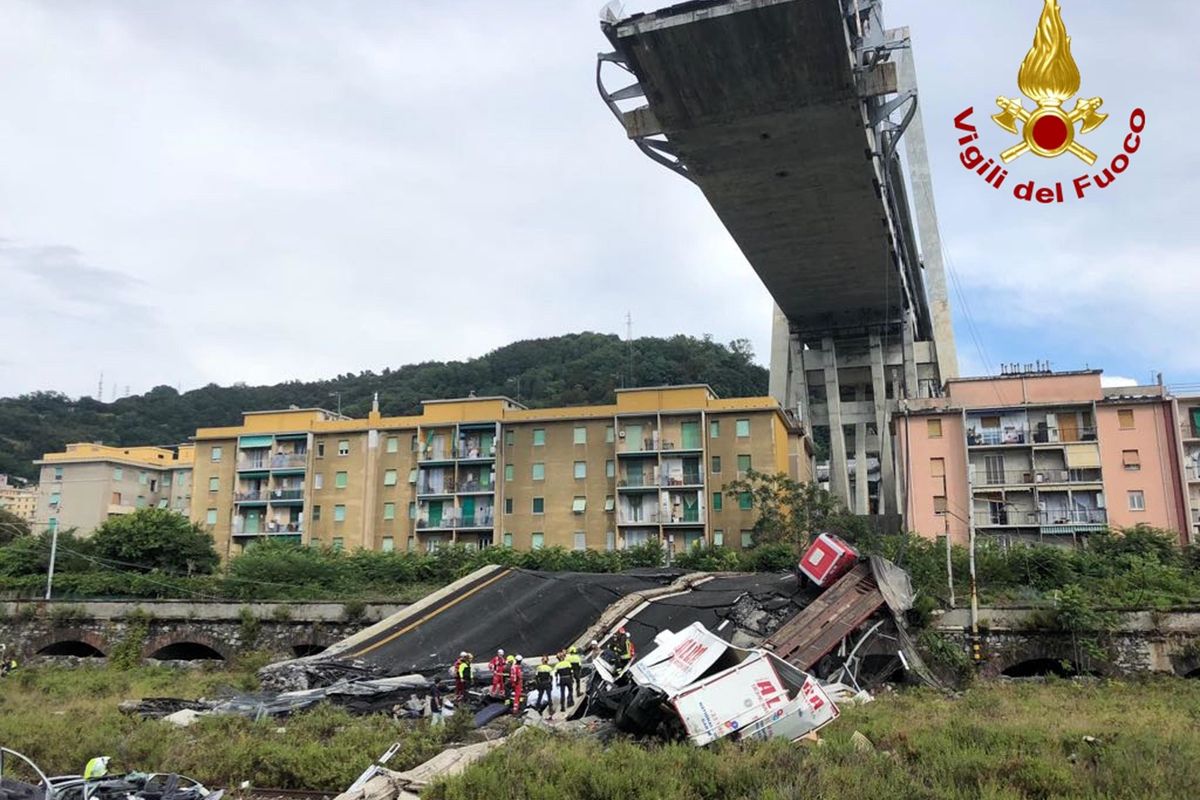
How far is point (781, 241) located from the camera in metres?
38.6

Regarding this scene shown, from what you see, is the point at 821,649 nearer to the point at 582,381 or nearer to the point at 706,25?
the point at 706,25

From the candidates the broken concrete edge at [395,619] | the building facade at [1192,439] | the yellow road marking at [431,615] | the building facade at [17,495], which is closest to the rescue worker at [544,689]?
the yellow road marking at [431,615]

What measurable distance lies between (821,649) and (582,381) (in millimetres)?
61289

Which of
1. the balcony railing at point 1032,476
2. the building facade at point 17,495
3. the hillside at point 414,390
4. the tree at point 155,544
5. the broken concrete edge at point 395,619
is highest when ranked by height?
the hillside at point 414,390

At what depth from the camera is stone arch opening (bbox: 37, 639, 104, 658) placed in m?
29.5

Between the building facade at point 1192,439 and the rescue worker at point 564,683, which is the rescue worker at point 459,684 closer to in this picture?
the rescue worker at point 564,683

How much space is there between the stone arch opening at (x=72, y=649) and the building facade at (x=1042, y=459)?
115 feet

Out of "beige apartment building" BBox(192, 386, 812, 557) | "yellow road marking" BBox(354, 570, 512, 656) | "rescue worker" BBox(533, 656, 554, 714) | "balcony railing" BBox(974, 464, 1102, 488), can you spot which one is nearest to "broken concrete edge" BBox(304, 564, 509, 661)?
"yellow road marking" BBox(354, 570, 512, 656)

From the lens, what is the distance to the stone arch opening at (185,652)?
1133 inches

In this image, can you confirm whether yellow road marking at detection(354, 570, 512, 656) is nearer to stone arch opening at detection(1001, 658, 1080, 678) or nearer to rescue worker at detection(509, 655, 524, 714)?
rescue worker at detection(509, 655, 524, 714)

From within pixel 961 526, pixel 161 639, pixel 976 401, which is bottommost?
pixel 161 639

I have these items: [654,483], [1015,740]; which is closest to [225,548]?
[654,483]

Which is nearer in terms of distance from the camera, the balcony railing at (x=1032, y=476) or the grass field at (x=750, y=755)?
the grass field at (x=750, y=755)

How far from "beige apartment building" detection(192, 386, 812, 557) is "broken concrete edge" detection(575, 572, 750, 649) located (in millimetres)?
19118
